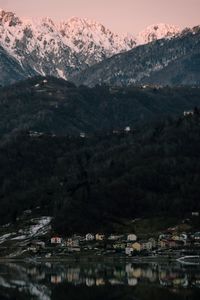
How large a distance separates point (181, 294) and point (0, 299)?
40.4 meters

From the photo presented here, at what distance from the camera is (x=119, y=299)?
187 meters

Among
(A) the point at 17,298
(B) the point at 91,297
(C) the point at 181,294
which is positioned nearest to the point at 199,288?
(C) the point at 181,294

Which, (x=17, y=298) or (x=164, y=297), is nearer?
(x=164, y=297)

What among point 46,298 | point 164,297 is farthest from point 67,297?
point 164,297

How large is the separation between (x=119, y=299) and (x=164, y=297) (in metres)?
9.57

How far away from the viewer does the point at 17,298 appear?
655ft

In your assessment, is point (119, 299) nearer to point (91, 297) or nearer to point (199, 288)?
point (91, 297)

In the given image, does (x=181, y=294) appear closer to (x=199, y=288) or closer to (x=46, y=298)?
(x=199, y=288)

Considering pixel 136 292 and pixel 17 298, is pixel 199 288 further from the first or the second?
pixel 17 298

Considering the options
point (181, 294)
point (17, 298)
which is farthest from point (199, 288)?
point (17, 298)

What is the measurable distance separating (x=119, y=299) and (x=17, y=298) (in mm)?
26158

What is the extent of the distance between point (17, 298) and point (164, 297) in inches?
1379

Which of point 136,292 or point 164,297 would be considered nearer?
point 164,297

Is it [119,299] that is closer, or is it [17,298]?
[119,299]
